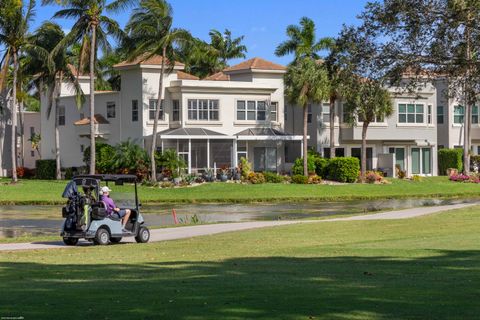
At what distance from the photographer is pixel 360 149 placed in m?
68.5

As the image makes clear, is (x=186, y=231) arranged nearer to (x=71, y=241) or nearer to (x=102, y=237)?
(x=102, y=237)

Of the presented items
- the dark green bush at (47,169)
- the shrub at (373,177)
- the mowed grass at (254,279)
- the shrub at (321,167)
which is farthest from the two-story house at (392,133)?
the mowed grass at (254,279)

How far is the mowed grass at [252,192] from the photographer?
50062mm

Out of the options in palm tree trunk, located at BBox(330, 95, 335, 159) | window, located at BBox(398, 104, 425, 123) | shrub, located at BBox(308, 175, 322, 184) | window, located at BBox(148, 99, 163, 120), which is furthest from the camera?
window, located at BBox(398, 104, 425, 123)

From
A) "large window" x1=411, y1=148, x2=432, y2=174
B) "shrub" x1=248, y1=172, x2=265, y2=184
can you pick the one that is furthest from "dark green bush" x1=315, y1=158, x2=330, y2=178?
"large window" x1=411, y1=148, x2=432, y2=174

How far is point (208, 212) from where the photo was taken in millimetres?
41562

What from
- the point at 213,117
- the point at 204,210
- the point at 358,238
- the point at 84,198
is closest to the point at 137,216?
the point at 84,198

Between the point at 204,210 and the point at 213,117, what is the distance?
67.5ft

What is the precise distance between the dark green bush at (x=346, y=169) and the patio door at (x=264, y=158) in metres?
5.45

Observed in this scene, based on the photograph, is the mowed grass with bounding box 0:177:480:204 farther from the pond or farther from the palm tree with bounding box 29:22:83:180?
the palm tree with bounding box 29:22:83:180

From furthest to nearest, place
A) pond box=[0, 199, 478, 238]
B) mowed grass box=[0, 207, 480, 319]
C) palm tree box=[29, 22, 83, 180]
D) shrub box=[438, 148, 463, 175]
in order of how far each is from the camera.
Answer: shrub box=[438, 148, 463, 175], palm tree box=[29, 22, 83, 180], pond box=[0, 199, 478, 238], mowed grass box=[0, 207, 480, 319]

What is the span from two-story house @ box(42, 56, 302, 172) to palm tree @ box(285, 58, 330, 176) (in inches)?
130

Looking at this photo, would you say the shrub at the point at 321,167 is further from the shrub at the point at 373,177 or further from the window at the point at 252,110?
the window at the point at 252,110

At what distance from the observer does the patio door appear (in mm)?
64750
